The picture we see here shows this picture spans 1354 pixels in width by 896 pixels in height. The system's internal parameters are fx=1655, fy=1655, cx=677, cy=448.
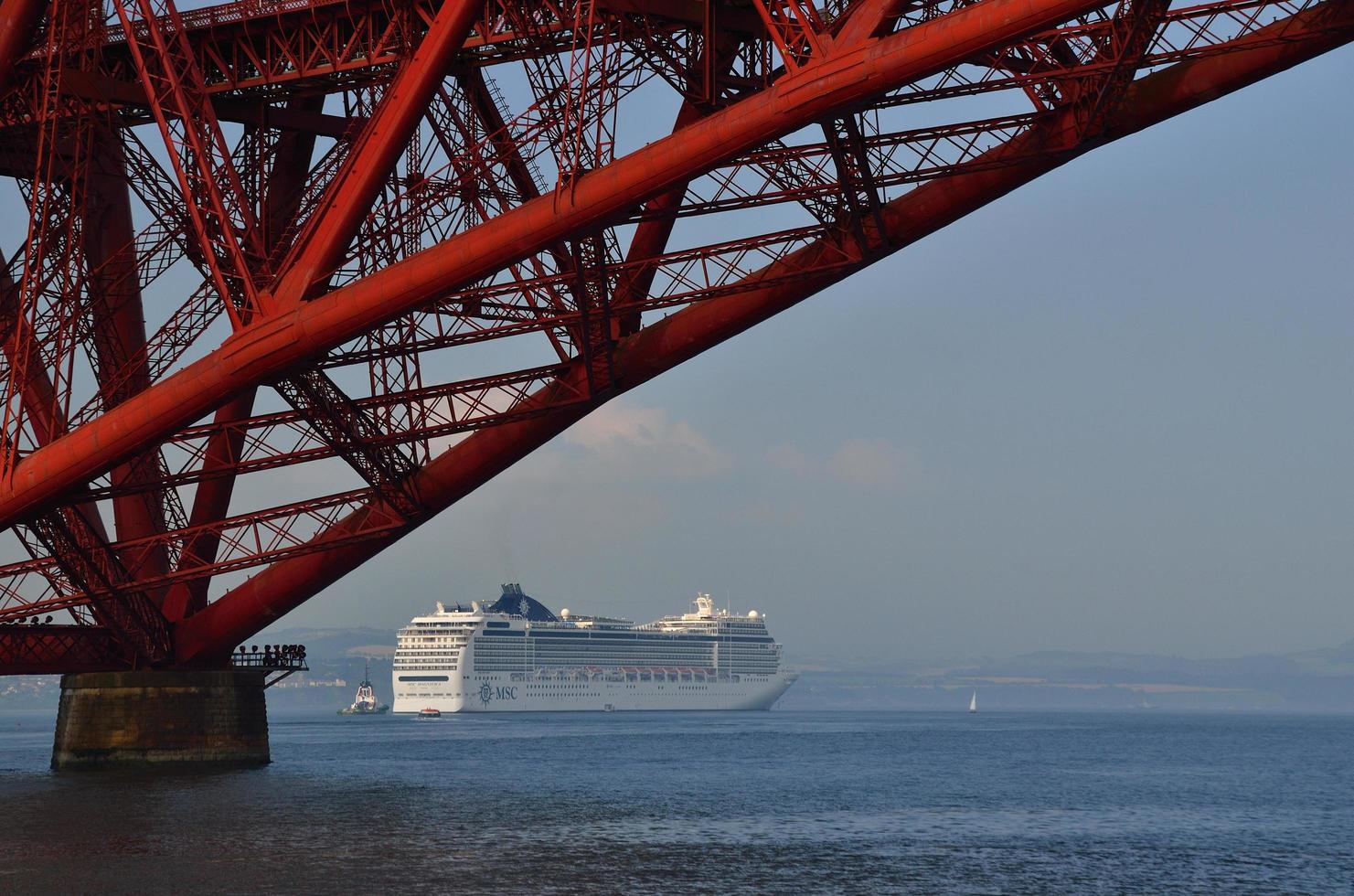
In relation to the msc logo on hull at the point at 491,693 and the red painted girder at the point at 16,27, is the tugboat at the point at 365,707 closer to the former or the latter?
the msc logo on hull at the point at 491,693

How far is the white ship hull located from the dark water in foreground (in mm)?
85342

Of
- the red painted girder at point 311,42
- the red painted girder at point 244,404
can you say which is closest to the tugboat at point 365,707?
the red painted girder at point 244,404

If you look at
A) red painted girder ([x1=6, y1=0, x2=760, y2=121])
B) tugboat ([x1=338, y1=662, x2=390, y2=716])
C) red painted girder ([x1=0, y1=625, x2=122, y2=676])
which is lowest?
tugboat ([x1=338, y1=662, x2=390, y2=716])

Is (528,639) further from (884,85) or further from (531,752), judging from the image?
(884,85)

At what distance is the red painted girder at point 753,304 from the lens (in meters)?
19.9

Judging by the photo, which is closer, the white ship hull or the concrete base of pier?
the concrete base of pier

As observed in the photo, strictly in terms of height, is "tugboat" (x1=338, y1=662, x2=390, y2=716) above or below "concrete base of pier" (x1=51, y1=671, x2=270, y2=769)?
below

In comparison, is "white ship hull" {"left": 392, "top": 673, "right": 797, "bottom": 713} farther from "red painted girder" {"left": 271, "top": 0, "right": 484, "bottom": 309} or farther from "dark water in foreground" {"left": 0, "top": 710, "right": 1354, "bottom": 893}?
"red painted girder" {"left": 271, "top": 0, "right": 484, "bottom": 309}

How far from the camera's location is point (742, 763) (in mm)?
53250

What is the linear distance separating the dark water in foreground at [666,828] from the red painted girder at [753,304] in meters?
4.09

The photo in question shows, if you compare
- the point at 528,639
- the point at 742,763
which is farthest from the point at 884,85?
the point at 528,639

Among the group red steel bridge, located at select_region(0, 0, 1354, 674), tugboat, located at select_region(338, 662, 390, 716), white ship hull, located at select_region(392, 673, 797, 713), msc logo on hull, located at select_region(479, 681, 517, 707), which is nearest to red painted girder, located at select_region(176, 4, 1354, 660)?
red steel bridge, located at select_region(0, 0, 1354, 674)

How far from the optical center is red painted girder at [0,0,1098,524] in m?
17.3

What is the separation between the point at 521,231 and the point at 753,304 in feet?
20.9
